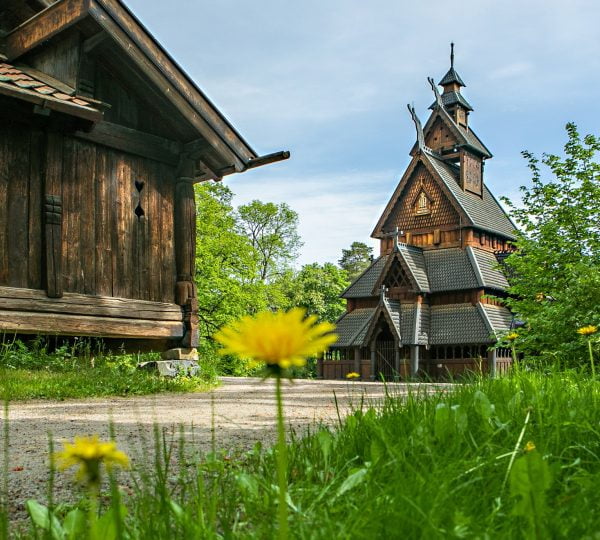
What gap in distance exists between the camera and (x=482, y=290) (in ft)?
91.8

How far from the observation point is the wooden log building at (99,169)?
348 inches

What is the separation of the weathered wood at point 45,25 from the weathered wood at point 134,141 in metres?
1.36

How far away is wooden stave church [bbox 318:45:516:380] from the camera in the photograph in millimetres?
27625

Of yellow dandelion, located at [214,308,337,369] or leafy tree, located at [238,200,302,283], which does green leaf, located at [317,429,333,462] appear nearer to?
yellow dandelion, located at [214,308,337,369]

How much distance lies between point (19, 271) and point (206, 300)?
22690 millimetres

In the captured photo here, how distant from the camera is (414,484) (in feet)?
5.91

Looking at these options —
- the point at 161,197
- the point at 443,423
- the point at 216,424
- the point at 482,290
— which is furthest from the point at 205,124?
the point at 482,290

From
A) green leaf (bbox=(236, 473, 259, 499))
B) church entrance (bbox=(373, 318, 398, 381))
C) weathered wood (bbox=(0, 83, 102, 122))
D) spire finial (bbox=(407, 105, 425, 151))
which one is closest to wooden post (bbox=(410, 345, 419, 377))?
church entrance (bbox=(373, 318, 398, 381))

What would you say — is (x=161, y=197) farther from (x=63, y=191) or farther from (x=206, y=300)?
(x=206, y=300)

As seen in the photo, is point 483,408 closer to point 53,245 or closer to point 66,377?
point 66,377

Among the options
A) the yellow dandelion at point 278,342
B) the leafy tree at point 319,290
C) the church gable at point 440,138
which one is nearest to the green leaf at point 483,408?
the yellow dandelion at point 278,342

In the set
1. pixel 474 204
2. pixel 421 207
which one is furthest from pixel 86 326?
pixel 474 204

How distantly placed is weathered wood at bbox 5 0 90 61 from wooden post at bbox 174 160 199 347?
2949 mm

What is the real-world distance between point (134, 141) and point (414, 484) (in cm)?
944
